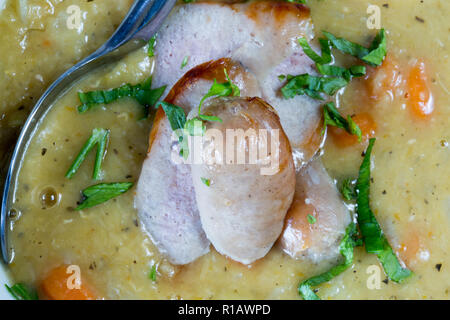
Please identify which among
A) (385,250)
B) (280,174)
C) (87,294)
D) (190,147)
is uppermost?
(190,147)

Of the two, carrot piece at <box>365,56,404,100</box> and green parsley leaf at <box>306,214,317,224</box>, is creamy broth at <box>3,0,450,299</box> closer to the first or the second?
carrot piece at <box>365,56,404,100</box>

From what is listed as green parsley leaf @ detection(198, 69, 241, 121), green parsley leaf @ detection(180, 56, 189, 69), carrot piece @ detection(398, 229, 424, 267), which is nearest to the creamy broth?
carrot piece @ detection(398, 229, 424, 267)

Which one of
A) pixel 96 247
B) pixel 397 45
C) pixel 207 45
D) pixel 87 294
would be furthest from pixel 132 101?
pixel 397 45

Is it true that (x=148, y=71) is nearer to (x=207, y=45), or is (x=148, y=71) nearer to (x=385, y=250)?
(x=207, y=45)

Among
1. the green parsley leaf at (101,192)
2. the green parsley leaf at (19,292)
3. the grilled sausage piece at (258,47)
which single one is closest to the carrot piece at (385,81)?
the grilled sausage piece at (258,47)

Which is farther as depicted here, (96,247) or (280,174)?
(96,247)

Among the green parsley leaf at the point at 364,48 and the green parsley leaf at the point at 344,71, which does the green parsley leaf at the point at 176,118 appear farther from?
the green parsley leaf at the point at 364,48

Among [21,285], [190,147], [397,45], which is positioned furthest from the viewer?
[397,45]
